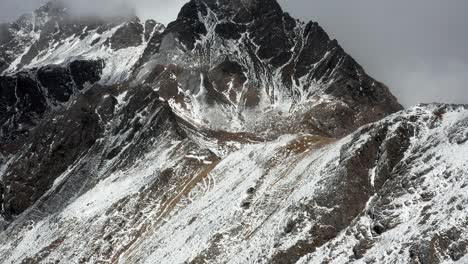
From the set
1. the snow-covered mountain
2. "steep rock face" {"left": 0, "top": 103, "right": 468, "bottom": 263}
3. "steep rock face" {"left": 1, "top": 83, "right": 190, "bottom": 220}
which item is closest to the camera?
"steep rock face" {"left": 0, "top": 103, "right": 468, "bottom": 263}

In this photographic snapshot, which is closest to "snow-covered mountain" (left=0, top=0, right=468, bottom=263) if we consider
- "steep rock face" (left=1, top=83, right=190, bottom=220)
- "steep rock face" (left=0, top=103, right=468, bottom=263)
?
"steep rock face" (left=0, top=103, right=468, bottom=263)

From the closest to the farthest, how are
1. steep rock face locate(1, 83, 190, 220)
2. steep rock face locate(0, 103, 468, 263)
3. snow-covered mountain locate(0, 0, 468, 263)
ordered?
1. steep rock face locate(0, 103, 468, 263)
2. snow-covered mountain locate(0, 0, 468, 263)
3. steep rock face locate(1, 83, 190, 220)

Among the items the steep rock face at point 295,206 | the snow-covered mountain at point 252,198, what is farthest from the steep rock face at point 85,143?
the steep rock face at point 295,206

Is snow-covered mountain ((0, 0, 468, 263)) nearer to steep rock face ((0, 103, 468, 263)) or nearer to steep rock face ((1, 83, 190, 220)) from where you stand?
steep rock face ((0, 103, 468, 263))

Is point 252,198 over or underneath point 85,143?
underneath

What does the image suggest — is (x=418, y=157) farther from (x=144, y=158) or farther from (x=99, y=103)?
(x=99, y=103)

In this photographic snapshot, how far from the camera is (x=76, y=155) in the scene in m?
152

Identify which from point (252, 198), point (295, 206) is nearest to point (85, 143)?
point (252, 198)

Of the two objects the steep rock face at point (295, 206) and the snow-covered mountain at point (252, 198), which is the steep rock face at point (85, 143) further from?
the steep rock face at point (295, 206)

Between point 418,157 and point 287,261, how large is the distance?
48.2 ft

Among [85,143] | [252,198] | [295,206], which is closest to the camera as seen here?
[295,206]

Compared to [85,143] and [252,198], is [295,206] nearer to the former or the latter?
[252,198]

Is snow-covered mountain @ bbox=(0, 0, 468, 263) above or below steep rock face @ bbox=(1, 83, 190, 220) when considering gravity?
below

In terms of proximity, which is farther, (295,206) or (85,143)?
(85,143)
